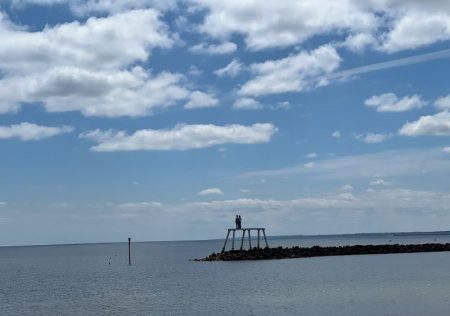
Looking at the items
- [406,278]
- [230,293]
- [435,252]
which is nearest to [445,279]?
[406,278]

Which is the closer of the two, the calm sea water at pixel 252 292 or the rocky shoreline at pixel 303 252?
the calm sea water at pixel 252 292

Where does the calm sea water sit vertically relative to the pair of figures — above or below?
below

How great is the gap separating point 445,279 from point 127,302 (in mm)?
29398

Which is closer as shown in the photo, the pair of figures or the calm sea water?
the calm sea water

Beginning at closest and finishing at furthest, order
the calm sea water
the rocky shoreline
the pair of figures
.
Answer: the calm sea water → the pair of figures → the rocky shoreline

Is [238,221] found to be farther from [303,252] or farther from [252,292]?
[252,292]

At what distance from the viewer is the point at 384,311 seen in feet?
128

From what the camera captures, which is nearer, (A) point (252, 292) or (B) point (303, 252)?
(A) point (252, 292)

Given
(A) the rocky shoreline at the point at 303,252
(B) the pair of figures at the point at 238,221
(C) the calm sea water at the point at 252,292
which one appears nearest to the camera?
(C) the calm sea water at the point at 252,292

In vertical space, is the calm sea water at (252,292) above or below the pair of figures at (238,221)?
below

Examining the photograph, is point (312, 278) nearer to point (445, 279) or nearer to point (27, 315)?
point (445, 279)

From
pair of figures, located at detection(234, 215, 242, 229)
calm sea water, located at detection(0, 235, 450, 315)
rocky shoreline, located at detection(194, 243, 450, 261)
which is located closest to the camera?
calm sea water, located at detection(0, 235, 450, 315)

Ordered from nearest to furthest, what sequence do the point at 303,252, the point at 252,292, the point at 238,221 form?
the point at 252,292 → the point at 238,221 → the point at 303,252

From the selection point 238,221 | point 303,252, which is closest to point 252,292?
point 238,221
